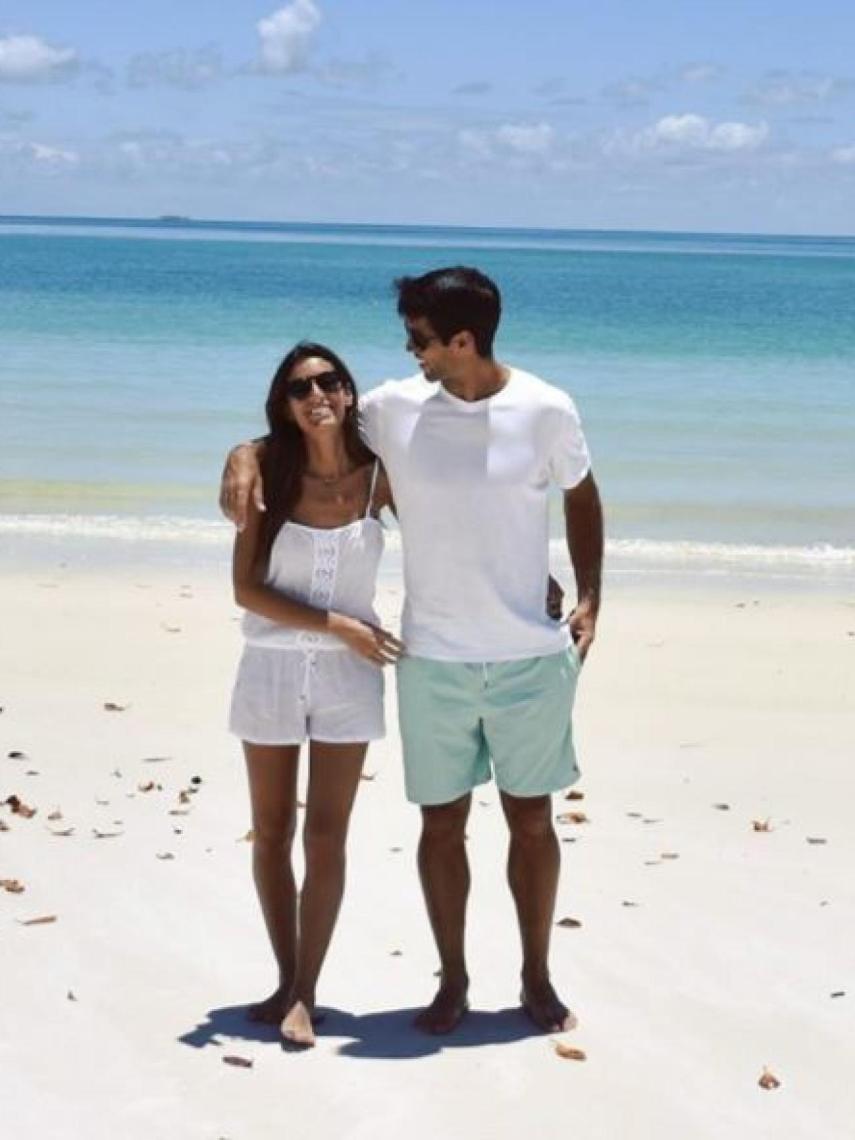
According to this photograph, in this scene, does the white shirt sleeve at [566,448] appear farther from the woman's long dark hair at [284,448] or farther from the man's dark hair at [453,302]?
the woman's long dark hair at [284,448]

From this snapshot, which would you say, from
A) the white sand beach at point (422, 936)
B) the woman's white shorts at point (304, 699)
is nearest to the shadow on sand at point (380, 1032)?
the white sand beach at point (422, 936)

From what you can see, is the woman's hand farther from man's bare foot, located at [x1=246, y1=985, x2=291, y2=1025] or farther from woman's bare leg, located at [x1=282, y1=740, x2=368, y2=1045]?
man's bare foot, located at [x1=246, y1=985, x2=291, y2=1025]

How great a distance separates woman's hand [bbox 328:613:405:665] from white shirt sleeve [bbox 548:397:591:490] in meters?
0.53

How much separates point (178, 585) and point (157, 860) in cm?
591

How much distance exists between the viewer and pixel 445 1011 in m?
5.16

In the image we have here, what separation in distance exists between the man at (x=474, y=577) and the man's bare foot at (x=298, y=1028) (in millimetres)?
306

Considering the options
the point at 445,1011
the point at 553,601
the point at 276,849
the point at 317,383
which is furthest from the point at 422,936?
the point at 317,383

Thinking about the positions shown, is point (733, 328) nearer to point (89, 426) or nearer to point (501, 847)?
point (89, 426)

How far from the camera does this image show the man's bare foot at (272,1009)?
5.16m

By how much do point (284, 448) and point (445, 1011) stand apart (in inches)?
55.3

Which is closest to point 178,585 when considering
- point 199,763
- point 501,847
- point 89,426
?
point 199,763

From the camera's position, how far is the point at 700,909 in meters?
6.20

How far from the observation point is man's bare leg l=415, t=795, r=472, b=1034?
16.7 feet

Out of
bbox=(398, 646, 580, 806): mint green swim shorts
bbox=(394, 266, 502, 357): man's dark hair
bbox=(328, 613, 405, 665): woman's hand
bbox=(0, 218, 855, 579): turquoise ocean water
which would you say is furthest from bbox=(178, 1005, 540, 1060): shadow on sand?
bbox=(0, 218, 855, 579): turquoise ocean water
